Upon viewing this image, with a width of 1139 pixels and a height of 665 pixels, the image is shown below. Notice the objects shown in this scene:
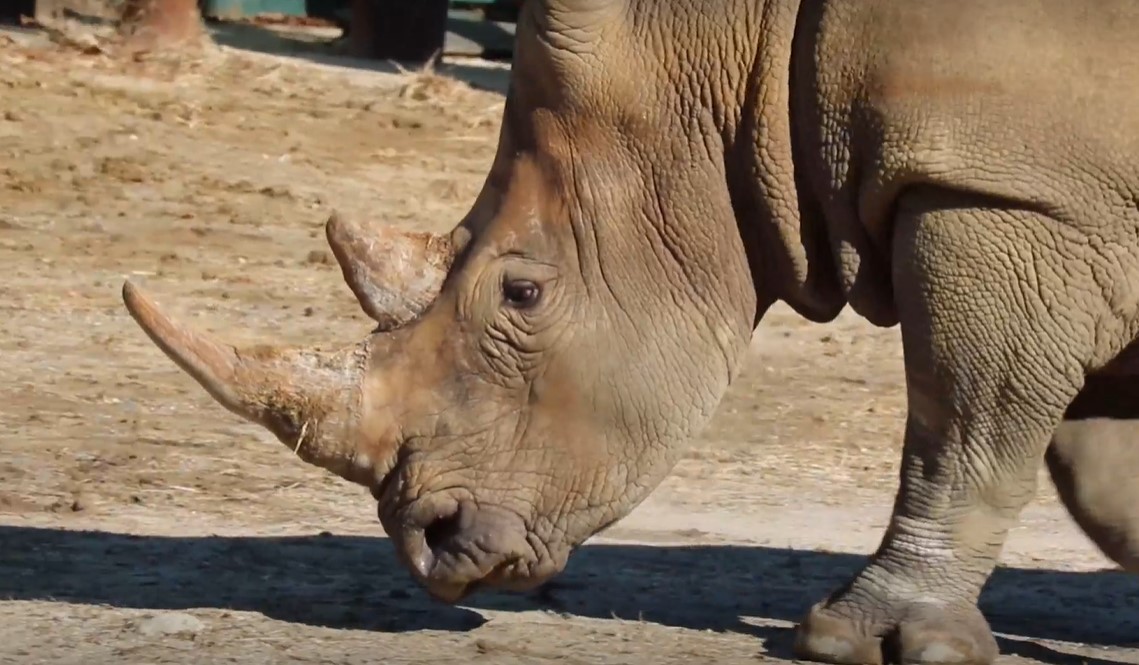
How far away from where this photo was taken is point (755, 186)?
535 centimetres

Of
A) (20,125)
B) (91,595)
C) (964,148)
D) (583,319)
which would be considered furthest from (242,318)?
(964,148)

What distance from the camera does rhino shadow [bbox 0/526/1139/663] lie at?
5.90 m

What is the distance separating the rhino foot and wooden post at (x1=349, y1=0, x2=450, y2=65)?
415 inches

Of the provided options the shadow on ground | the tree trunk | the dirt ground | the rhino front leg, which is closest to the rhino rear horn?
the dirt ground

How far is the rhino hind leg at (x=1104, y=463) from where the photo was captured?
5707mm

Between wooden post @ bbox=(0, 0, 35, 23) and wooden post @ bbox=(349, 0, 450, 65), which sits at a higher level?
wooden post @ bbox=(349, 0, 450, 65)

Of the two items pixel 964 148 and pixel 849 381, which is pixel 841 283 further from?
pixel 849 381

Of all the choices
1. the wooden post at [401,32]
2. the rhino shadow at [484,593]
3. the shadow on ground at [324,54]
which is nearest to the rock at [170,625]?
the rhino shadow at [484,593]

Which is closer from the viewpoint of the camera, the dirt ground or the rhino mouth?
the rhino mouth

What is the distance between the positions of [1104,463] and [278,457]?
2.98m

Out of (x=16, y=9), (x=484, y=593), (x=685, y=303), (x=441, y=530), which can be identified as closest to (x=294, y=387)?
(x=441, y=530)

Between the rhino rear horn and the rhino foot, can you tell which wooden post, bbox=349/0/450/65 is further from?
the rhino foot

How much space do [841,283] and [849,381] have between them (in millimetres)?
4267

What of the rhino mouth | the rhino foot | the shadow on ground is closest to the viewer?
the rhino foot
